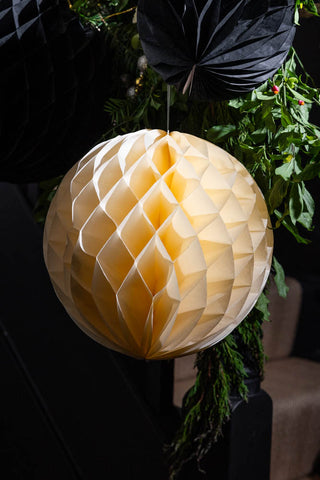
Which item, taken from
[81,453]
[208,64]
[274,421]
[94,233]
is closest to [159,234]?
[94,233]

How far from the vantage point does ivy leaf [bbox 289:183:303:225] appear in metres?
0.59

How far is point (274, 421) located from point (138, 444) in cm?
30

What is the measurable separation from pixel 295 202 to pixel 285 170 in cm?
5

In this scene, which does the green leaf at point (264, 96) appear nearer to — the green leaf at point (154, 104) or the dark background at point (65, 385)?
the green leaf at point (154, 104)

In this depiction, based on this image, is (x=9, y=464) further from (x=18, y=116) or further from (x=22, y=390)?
(x=18, y=116)

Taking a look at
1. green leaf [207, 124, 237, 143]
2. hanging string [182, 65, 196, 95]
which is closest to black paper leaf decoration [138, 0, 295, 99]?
hanging string [182, 65, 196, 95]

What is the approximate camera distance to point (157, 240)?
432 mm

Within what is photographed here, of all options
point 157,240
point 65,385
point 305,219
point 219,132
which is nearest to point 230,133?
point 219,132

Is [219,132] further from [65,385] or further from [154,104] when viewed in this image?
[65,385]

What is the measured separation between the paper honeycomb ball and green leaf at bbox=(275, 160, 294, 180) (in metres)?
0.09

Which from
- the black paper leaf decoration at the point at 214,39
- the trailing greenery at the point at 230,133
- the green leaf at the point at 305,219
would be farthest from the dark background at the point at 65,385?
the black paper leaf decoration at the point at 214,39

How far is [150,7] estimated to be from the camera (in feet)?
1.52

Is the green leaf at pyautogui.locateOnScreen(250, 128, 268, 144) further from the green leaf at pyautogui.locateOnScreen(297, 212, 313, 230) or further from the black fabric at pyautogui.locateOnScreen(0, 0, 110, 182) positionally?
the black fabric at pyautogui.locateOnScreen(0, 0, 110, 182)

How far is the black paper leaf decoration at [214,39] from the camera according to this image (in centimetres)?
46
